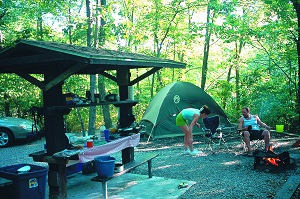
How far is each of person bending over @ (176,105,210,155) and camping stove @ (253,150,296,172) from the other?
164cm

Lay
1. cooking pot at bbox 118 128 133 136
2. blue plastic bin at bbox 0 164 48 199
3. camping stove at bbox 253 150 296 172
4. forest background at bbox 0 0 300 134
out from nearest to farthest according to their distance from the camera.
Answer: blue plastic bin at bbox 0 164 48 199 → cooking pot at bbox 118 128 133 136 → camping stove at bbox 253 150 296 172 → forest background at bbox 0 0 300 134

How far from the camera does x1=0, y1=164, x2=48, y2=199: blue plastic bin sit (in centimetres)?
388

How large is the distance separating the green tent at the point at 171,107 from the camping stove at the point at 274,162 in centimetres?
420

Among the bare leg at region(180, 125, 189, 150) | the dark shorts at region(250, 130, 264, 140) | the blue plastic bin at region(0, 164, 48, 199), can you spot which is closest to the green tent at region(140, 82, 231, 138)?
the bare leg at region(180, 125, 189, 150)

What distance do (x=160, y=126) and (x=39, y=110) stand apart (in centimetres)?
602

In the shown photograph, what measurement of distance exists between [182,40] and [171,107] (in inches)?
253

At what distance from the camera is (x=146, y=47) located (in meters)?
16.8

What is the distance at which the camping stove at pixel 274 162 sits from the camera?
226 inches

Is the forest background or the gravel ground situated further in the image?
the forest background

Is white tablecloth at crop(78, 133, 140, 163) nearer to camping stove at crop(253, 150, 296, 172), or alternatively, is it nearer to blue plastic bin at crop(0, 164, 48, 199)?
blue plastic bin at crop(0, 164, 48, 199)

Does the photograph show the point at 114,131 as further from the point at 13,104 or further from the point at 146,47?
the point at 146,47

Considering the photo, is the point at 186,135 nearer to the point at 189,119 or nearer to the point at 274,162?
the point at 189,119

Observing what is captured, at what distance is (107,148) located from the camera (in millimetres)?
4688

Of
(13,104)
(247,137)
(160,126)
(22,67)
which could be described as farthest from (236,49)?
(22,67)
